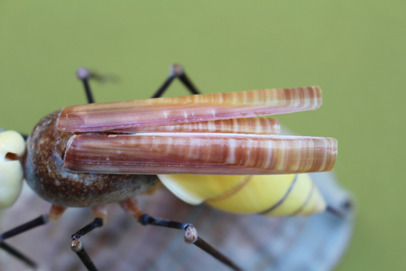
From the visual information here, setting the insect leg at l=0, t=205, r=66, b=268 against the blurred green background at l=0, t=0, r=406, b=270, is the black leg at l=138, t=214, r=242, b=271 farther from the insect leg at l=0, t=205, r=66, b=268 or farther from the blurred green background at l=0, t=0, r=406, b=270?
the blurred green background at l=0, t=0, r=406, b=270

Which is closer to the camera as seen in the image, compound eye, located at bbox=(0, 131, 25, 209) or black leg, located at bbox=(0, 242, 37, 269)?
compound eye, located at bbox=(0, 131, 25, 209)

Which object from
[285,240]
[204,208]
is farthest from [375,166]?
[204,208]

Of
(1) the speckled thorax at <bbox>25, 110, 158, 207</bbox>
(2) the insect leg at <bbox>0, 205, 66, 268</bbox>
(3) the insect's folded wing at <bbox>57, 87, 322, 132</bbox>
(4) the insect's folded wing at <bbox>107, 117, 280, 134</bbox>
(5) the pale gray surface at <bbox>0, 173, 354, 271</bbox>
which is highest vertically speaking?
(3) the insect's folded wing at <bbox>57, 87, 322, 132</bbox>

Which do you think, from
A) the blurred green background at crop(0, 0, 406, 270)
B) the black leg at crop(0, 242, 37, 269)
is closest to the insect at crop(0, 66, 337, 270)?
the black leg at crop(0, 242, 37, 269)

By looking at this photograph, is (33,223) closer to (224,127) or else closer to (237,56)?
(224,127)

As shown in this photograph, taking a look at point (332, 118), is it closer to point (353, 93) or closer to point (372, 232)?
point (353, 93)

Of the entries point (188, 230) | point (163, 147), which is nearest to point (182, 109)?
point (163, 147)

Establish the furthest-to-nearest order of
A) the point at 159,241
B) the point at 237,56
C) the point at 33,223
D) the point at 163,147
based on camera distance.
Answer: the point at 237,56 < the point at 159,241 < the point at 33,223 < the point at 163,147
